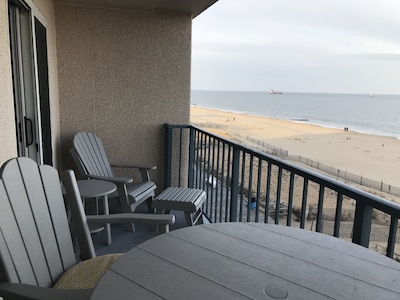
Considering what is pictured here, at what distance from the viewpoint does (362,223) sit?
1269 mm

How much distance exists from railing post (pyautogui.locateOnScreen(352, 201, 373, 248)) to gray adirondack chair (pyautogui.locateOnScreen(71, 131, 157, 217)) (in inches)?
81.3

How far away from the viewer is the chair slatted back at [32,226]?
1101 millimetres

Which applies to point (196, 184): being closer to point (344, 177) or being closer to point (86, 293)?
point (86, 293)

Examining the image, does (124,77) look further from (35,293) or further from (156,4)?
(35,293)

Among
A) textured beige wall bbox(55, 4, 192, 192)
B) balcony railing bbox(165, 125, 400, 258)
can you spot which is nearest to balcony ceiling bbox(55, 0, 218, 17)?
textured beige wall bbox(55, 4, 192, 192)

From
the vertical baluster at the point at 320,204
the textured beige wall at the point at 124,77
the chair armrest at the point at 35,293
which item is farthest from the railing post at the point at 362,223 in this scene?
the textured beige wall at the point at 124,77

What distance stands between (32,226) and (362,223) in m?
1.29

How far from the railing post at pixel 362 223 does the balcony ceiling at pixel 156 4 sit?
2808mm

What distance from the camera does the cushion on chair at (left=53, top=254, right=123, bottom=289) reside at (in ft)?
4.28

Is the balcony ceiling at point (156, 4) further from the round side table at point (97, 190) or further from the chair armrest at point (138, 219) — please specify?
the chair armrest at point (138, 219)

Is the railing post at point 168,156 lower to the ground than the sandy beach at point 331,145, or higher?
higher

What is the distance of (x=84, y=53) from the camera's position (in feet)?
12.0

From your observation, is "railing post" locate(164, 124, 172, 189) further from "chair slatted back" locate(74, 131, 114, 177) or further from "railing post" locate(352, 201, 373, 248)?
"railing post" locate(352, 201, 373, 248)

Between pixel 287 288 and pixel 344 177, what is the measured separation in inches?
622
